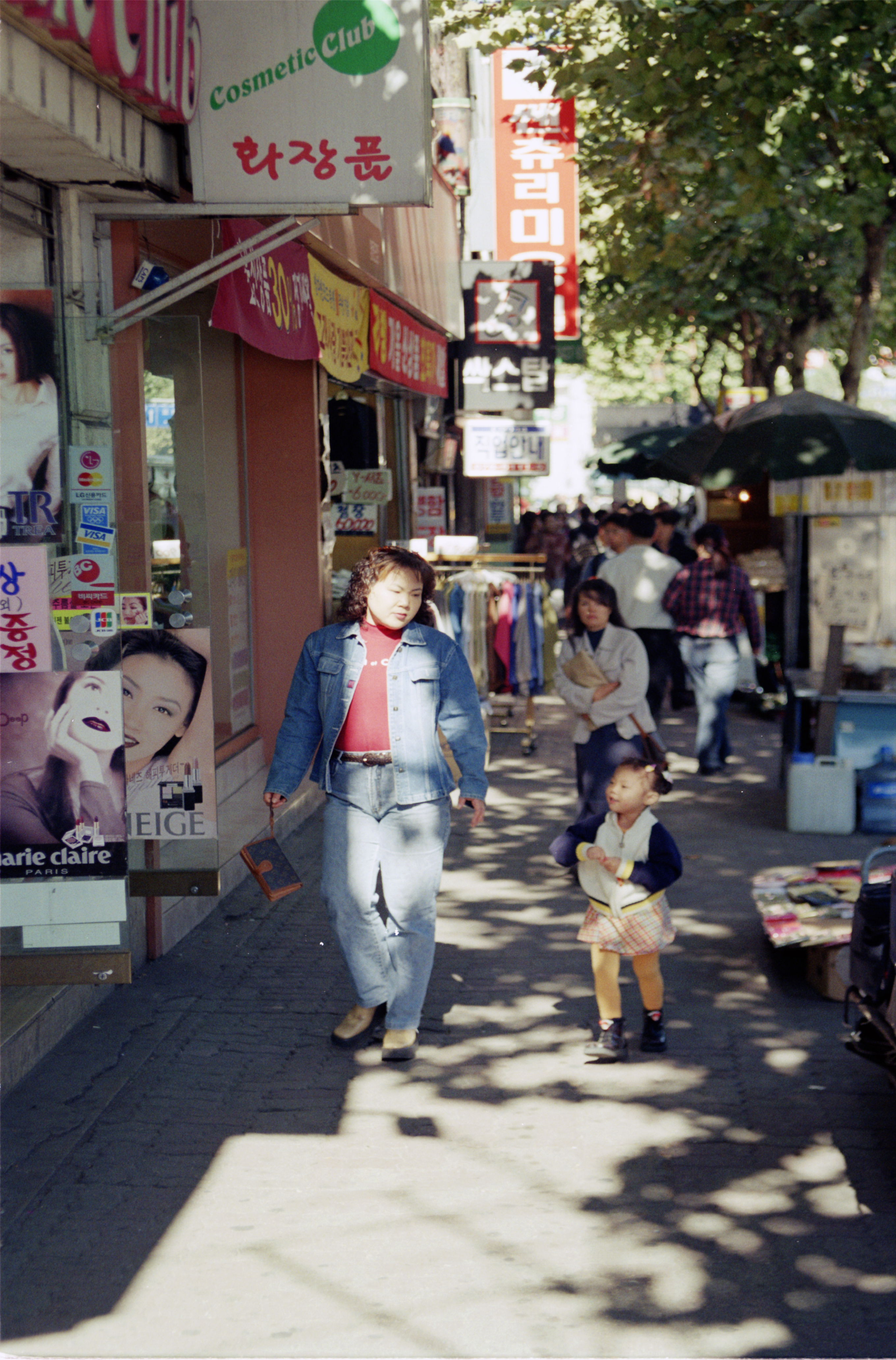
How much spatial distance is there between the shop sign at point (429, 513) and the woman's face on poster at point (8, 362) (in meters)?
10.8

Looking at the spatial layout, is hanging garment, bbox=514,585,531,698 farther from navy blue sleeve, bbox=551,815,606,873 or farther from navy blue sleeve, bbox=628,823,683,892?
navy blue sleeve, bbox=628,823,683,892

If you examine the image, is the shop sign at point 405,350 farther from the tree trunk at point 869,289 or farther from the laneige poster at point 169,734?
the laneige poster at point 169,734

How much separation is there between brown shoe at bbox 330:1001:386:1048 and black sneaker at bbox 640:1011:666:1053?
41.4 inches

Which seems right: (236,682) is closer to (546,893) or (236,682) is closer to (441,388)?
(546,893)

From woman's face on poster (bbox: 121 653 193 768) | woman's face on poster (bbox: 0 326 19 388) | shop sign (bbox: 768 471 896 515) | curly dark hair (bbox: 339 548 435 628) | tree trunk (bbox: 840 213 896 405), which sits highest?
tree trunk (bbox: 840 213 896 405)

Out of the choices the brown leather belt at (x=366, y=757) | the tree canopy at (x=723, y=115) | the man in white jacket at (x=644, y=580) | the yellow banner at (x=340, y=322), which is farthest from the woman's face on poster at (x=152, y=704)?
the man in white jacket at (x=644, y=580)

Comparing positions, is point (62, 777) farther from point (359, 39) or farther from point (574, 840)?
point (359, 39)

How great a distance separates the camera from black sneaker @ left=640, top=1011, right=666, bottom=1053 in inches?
224

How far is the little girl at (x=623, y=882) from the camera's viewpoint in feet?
17.9

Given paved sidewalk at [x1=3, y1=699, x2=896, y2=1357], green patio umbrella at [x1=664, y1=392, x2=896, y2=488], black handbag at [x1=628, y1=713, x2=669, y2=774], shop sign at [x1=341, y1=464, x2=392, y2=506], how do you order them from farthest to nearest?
green patio umbrella at [x1=664, y1=392, x2=896, y2=488]
shop sign at [x1=341, y1=464, x2=392, y2=506]
black handbag at [x1=628, y1=713, x2=669, y2=774]
paved sidewalk at [x1=3, y1=699, x2=896, y2=1357]

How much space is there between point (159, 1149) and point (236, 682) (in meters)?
4.87

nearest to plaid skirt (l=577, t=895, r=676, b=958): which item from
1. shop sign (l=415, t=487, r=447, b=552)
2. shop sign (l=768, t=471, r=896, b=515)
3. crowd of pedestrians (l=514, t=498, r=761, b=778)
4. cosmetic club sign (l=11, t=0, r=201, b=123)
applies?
cosmetic club sign (l=11, t=0, r=201, b=123)

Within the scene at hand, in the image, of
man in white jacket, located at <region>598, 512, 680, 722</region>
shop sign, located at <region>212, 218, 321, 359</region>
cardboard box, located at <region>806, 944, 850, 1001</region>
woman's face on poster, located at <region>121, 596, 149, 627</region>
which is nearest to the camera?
woman's face on poster, located at <region>121, 596, 149, 627</region>

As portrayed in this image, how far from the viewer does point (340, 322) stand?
9.59m
